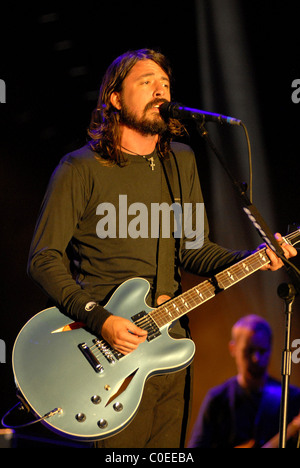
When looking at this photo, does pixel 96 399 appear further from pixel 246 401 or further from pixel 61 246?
pixel 246 401

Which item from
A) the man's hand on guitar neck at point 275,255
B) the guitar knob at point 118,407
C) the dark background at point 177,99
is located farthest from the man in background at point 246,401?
the guitar knob at point 118,407

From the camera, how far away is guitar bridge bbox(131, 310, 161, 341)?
220cm

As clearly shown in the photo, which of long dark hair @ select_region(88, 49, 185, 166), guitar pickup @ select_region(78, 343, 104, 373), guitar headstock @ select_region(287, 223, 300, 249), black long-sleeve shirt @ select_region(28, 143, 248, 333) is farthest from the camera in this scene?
long dark hair @ select_region(88, 49, 185, 166)

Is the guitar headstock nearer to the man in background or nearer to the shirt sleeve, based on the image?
the shirt sleeve

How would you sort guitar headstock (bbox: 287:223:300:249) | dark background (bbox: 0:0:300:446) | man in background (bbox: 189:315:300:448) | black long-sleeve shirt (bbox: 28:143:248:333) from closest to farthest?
black long-sleeve shirt (bbox: 28:143:248:333) < guitar headstock (bbox: 287:223:300:249) < dark background (bbox: 0:0:300:446) < man in background (bbox: 189:315:300:448)

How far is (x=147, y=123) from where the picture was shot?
8.09 feet

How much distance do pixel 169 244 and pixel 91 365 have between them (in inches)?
27.0

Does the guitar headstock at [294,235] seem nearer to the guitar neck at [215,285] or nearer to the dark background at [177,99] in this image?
the guitar neck at [215,285]

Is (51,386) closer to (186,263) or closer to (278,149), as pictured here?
(186,263)

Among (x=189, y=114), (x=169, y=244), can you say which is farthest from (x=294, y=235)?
(x=189, y=114)

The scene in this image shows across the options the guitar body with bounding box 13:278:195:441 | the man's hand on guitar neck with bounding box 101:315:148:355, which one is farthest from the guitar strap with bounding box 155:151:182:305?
the man's hand on guitar neck with bounding box 101:315:148:355

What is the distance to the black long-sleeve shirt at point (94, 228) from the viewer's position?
7.27ft

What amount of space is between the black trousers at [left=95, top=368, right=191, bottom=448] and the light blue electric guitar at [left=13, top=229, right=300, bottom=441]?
0.11 m
